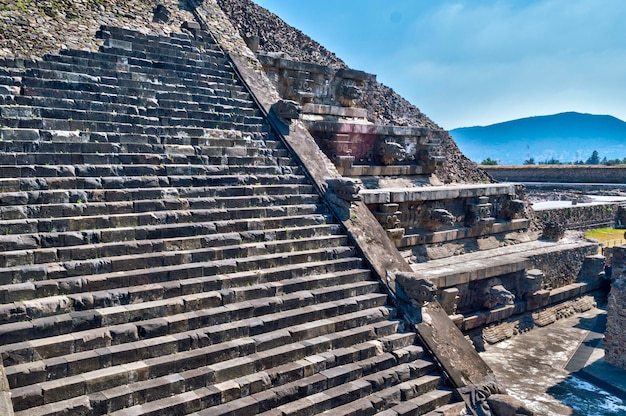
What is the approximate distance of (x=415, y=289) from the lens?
345 inches

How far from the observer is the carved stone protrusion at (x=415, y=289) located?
8680 mm

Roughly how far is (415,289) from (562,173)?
112ft

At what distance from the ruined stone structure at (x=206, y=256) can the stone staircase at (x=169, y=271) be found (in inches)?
1.0

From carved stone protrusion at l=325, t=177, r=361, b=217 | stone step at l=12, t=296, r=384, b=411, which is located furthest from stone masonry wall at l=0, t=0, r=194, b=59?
stone step at l=12, t=296, r=384, b=411

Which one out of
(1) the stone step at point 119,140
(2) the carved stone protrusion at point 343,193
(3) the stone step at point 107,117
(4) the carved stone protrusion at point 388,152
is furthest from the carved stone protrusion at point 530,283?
(3) the stone step at point 107,117

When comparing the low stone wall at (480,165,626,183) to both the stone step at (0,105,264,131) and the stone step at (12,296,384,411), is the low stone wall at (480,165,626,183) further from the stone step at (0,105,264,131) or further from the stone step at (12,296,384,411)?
the stone step at (12,296,384,411)

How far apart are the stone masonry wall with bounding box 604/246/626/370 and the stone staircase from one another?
18.1ft

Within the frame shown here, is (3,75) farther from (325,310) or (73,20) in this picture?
(325,310)

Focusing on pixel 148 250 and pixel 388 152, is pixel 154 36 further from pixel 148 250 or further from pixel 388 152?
pixel 148 250

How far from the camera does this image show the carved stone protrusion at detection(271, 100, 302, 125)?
37.8ft

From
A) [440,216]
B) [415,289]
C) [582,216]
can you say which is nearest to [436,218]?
[440,216]

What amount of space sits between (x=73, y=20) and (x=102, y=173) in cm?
552

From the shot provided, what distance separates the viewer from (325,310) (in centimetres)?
801

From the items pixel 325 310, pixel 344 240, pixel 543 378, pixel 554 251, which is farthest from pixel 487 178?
pixel 325 310
